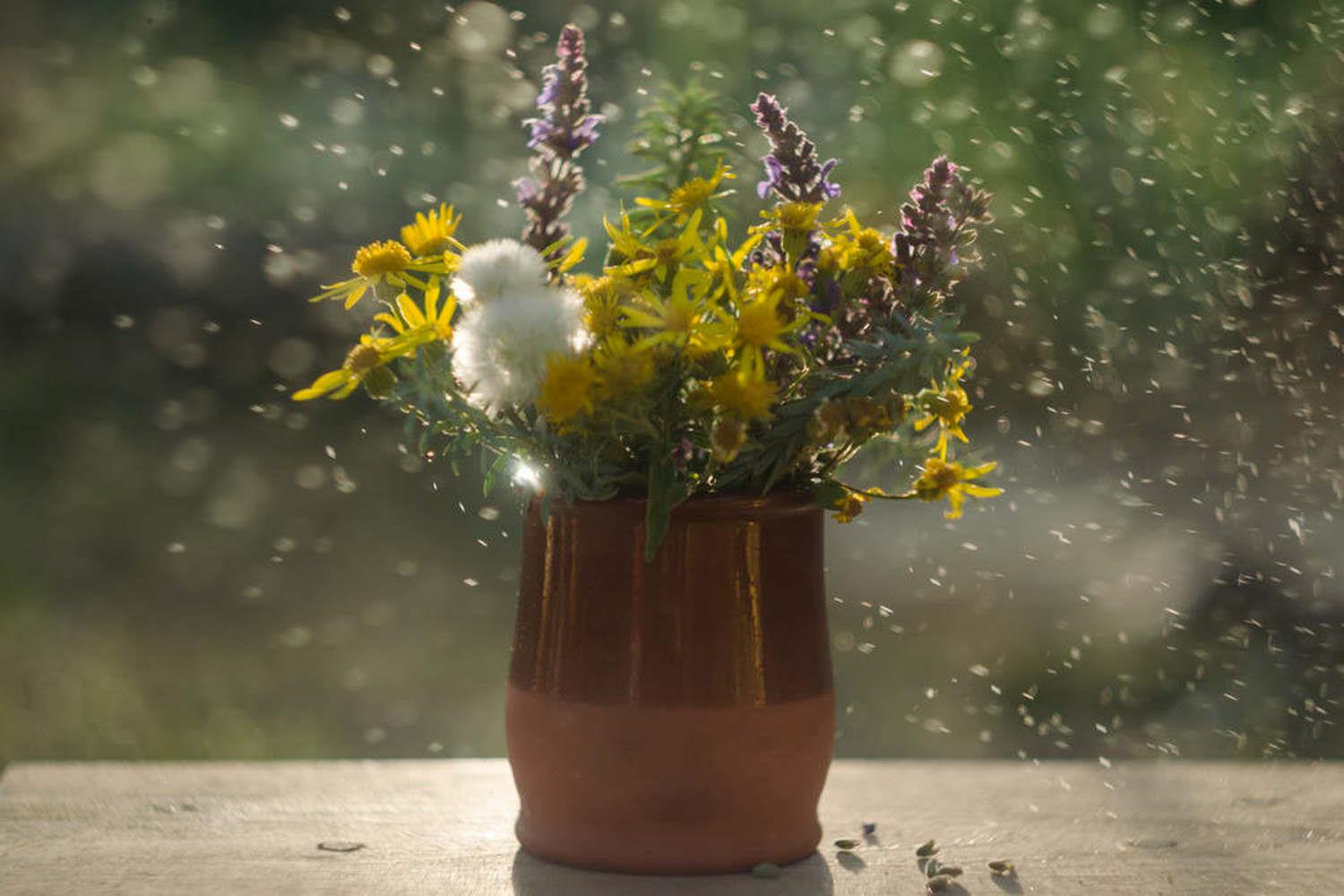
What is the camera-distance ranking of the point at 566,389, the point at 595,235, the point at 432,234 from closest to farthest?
the point at 566,389 → the point at 432,234 → the point at 595,235

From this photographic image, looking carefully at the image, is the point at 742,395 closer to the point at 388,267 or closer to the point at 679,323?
the point at 679,323

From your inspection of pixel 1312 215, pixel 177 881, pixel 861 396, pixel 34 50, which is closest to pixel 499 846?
pixel 177 881

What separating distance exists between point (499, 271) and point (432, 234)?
63mm

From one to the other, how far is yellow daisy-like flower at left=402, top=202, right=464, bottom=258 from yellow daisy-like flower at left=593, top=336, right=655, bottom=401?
13cm

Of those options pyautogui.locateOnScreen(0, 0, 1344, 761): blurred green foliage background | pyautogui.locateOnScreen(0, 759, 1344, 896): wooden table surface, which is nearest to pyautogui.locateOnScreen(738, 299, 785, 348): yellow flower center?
pyautogui.locateOnScreen(0, 759, 1344, 896): wooden table surface

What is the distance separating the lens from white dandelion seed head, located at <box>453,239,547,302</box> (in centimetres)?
69

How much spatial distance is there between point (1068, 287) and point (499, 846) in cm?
199

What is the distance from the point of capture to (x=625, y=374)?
0.64 m

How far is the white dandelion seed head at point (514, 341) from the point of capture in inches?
25.6

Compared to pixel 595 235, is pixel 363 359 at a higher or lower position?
higher

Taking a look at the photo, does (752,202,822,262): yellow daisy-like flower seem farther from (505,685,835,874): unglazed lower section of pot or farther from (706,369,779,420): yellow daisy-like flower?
(505,685,835,874): unglazed lower section of pot

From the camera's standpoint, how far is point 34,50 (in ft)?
Result: 10.8

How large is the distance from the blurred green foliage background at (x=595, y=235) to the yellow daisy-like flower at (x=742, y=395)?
1.55m

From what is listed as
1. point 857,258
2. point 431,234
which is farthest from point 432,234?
point 857,258
